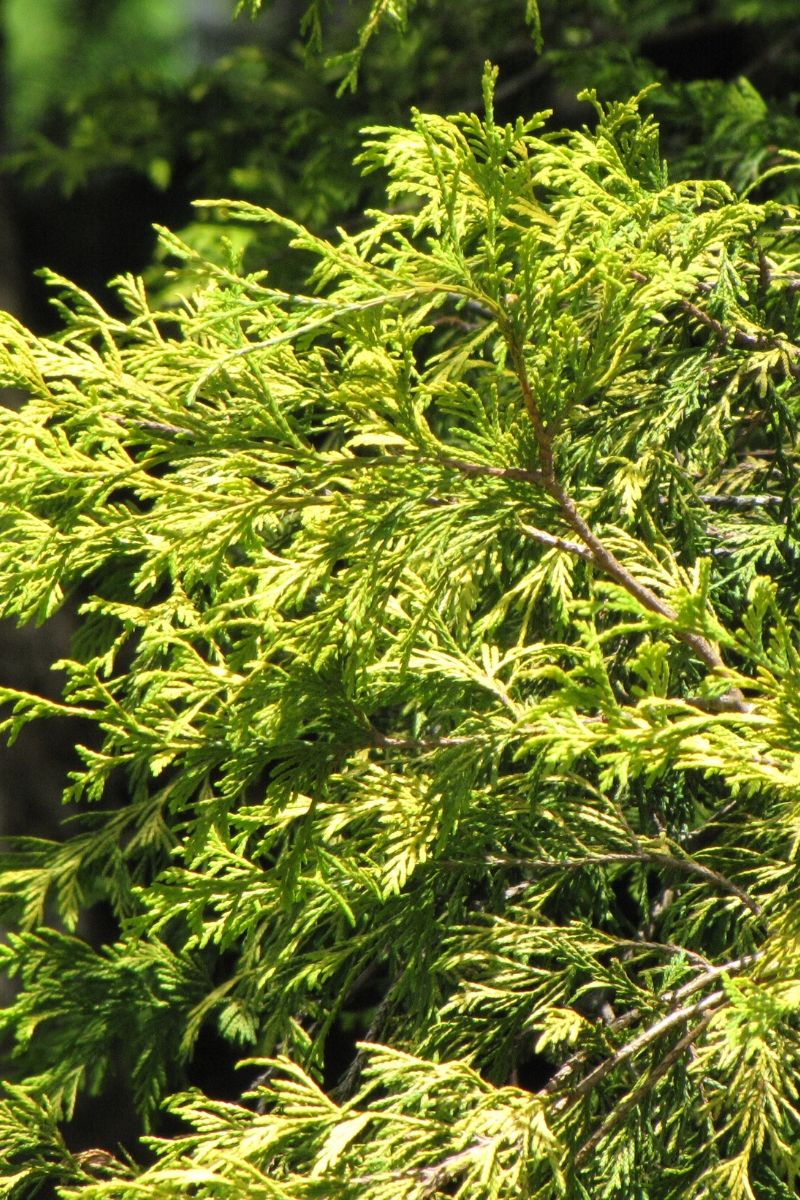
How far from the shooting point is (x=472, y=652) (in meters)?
2.35

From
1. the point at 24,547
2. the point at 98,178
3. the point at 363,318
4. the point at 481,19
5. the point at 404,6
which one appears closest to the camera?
the point at 363,318

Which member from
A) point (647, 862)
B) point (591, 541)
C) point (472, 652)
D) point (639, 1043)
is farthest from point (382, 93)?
point (639, 1043)

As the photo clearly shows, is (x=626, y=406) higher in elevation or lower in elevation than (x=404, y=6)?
lower

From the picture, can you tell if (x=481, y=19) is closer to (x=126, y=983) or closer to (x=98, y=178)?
(x=98, y=178)

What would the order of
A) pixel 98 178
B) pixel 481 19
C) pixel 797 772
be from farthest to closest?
1. pixel 98 178
2. pixel 481 19
3. pixel 797 772

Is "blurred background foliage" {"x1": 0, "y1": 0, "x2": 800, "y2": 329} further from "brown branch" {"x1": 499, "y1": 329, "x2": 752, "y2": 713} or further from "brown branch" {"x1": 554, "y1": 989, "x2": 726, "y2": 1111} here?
"brown branch" {"x1": 554, "y1": 989, "x2": 726, "y2": 1111}

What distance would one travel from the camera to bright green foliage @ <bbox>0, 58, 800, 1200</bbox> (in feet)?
6.45

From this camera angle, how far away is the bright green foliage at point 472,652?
1.97 m

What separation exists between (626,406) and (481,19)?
279 cm

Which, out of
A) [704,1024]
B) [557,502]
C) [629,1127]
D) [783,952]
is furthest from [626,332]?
[629,1127]

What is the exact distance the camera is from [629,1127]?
221 centimetres

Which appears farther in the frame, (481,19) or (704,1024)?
(481,19)

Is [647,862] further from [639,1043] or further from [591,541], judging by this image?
[591,541]

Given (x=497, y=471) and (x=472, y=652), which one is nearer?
(x=497, y=471)
